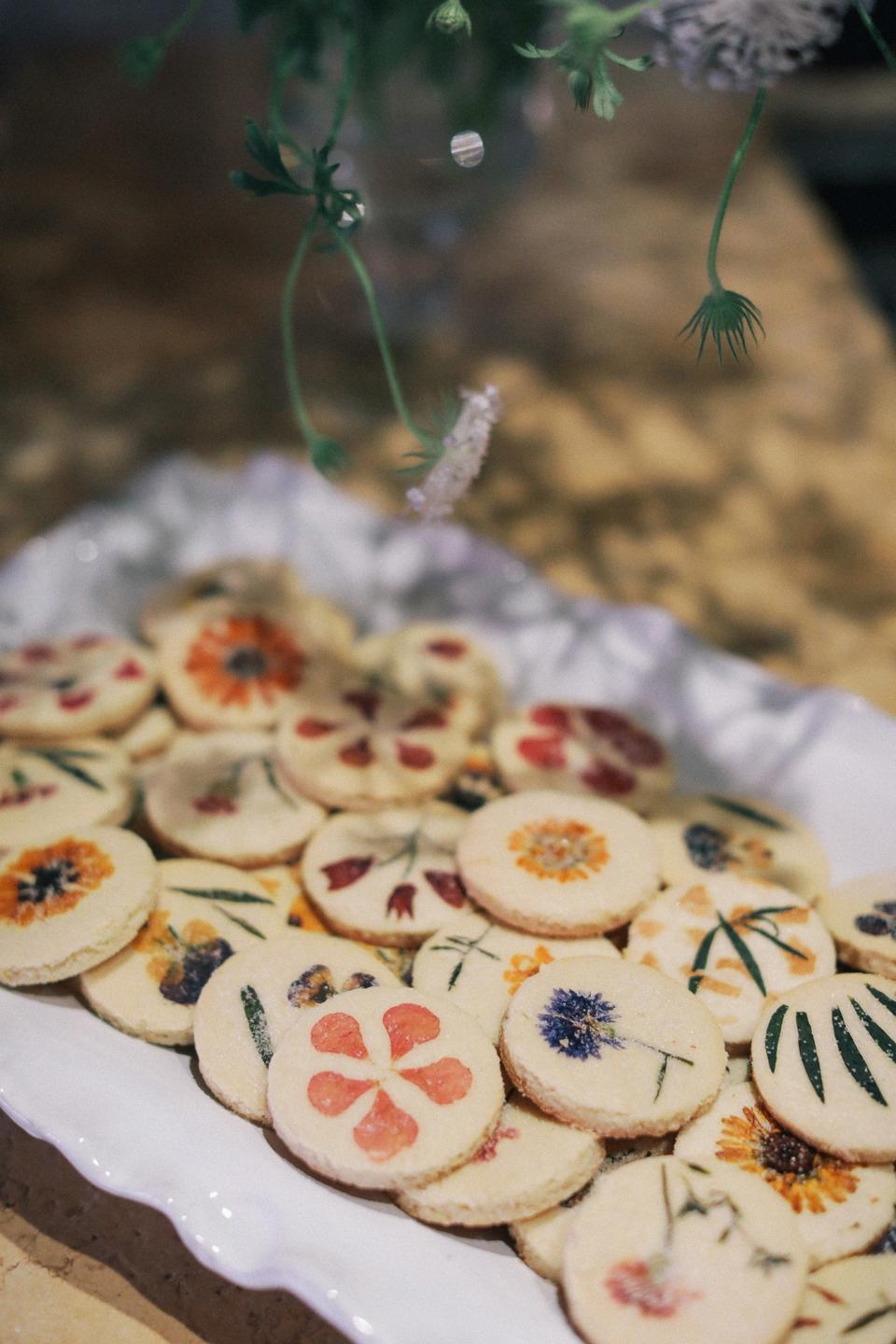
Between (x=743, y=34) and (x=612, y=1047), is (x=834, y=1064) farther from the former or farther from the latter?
(x=743, y=34)

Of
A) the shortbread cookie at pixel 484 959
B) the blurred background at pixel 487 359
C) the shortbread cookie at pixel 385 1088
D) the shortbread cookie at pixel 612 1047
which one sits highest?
the shortbread cookie at pixel 612 1047

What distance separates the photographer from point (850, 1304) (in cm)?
52

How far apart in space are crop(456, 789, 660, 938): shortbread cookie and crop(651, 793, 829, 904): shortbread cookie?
0.09ft

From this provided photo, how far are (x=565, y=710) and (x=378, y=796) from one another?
0.51 ft

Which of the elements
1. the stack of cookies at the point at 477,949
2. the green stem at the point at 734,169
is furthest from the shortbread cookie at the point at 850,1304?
the green stem at the point at 734,169

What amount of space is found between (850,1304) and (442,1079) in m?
0.20

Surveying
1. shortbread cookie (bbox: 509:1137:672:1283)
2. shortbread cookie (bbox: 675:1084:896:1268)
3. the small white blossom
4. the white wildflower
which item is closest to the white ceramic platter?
shortbread cookie (bbox: 509:1137:672:1283)

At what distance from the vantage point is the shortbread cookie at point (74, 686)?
0.82 metres

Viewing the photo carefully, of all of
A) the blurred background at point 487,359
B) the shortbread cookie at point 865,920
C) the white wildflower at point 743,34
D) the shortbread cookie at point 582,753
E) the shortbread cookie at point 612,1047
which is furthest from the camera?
the blurred background at point 487,359

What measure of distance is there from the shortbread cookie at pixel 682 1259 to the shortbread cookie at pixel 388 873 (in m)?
0.19

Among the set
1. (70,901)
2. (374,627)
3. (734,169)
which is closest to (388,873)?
(70,901)

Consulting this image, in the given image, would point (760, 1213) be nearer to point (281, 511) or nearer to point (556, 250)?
point (281, 511)

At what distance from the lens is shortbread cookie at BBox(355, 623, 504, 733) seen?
0.87 metres

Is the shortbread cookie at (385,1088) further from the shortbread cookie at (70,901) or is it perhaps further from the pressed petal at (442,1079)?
the shortbread cookie at (70,901)
